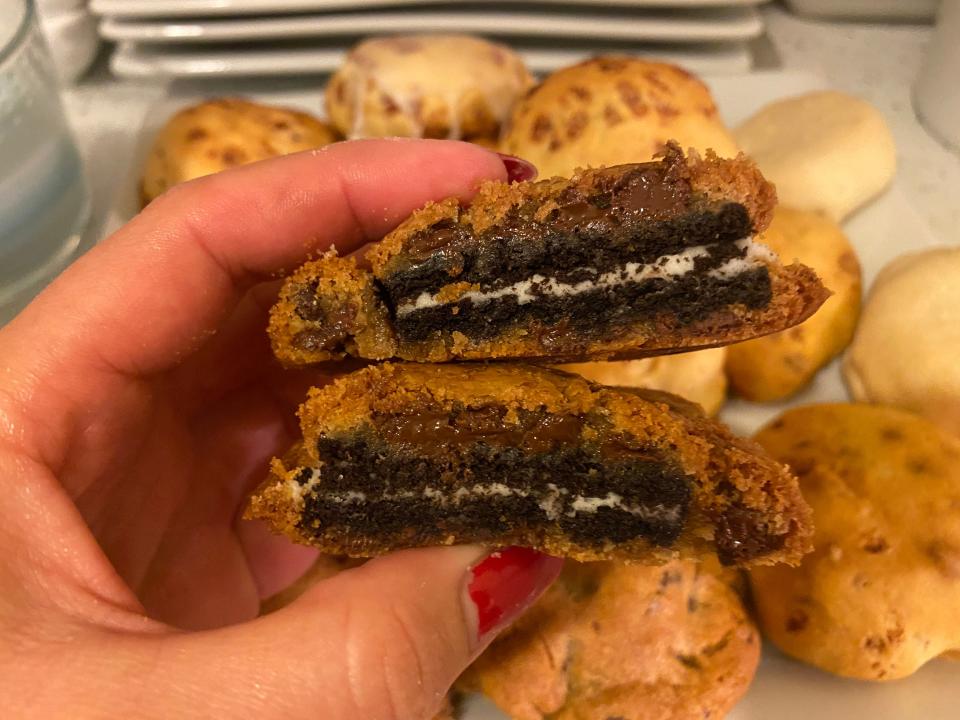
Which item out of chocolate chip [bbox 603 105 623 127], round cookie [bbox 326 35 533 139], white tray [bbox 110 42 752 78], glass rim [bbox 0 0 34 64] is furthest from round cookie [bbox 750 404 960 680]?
glass rim [bbox 0 0 34 64]

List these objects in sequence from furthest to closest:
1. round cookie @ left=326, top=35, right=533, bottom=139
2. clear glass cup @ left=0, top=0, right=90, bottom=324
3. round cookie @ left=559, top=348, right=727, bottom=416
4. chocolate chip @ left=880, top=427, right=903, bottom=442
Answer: round cookie @ left=326, top=35, right=533, bottom=139 < clear glass cup @ left=0, top=0, right=90, bottom=324 < round cookie @ left=559, top=348, right=727, bottom=416 < chocolate chip @ left=880, top=427, right=903, bottom=442

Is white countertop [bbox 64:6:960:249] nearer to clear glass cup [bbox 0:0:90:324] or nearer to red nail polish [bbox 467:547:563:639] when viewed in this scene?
clear glass cup [bbox 0:0:90:324]

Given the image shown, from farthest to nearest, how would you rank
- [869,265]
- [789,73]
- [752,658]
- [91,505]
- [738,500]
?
[789,73] → [869,265] → [752,658] → [91,505] → [738,500]

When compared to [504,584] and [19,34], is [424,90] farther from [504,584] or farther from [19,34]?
[504,584]

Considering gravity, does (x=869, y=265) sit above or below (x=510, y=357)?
below

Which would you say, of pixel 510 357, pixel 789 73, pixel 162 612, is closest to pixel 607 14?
pixel 789 73

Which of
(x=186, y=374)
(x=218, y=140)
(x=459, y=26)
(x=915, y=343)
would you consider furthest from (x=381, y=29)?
(x=915, y=343)

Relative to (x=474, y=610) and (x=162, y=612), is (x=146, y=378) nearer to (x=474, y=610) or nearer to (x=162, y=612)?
(x=162, y=612)
